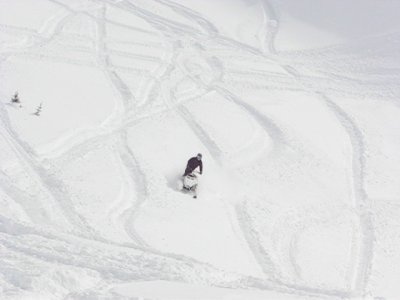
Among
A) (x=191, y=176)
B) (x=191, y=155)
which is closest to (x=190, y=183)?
(x=191, y=176)

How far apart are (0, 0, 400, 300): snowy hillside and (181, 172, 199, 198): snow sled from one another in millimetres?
303

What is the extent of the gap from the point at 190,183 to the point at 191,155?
234 cm

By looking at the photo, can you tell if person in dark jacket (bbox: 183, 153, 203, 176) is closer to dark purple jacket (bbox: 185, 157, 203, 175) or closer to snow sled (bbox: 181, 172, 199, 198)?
dark purple jacket (bbox: 185, 157, 203, 175)

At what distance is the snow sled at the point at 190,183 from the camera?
50.7 feet

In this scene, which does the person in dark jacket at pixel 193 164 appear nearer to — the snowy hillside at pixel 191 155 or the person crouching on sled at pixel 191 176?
the person crouching on sled at pixel 191 176

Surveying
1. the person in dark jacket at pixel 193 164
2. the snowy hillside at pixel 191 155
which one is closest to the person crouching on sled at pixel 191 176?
the person in dark jacket at pixel 193 164

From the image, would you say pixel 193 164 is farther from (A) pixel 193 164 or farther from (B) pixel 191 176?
(B) pixel 191 176

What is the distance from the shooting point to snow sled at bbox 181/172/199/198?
15466mm

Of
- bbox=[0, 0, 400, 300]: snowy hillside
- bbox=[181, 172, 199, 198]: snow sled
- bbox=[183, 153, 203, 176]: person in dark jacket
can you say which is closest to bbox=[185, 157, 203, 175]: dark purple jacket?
bbox=[183, 153, 203, 176]: person in dark jacket

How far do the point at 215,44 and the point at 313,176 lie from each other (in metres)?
12.1

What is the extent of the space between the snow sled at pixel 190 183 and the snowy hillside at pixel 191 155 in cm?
30

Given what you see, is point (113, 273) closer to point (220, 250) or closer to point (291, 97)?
point (220, 250)

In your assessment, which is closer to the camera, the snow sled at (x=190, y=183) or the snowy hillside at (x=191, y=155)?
the snowy hillside at (x=191, y=155)

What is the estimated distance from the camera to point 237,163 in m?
17.8
